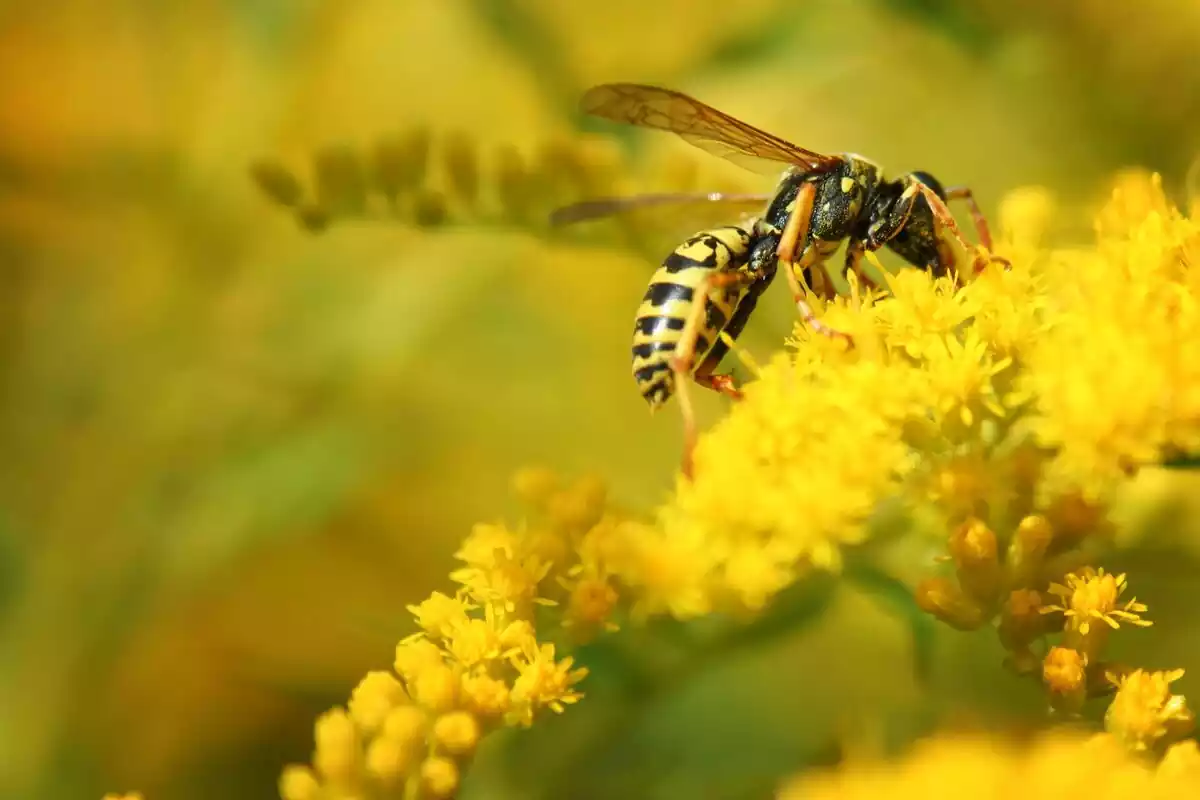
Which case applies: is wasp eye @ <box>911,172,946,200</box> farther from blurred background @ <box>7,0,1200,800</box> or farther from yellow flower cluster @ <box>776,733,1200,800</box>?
yellow flower cluster @ <box>776,733,1200,800</box>

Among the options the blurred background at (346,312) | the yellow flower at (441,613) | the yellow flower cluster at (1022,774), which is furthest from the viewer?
the blurred background at (346,312)

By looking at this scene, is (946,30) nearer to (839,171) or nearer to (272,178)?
(839,171)

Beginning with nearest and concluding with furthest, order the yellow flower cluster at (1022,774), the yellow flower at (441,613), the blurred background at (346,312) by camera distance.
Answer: the yellow flower cluster at (1022,774)
the yellow flower at (441,613)
the blurred background at (346,312)

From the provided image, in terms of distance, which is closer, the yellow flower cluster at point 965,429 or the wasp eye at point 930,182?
the yellow flower cluster at point 965,429

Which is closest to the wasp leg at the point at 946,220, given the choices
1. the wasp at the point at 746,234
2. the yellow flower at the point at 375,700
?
the wasp at the point at 746,234

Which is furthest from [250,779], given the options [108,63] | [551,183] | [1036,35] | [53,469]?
[1036,35]

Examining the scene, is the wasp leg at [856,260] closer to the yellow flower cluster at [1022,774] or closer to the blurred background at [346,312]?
the blurred background at [346,312]
